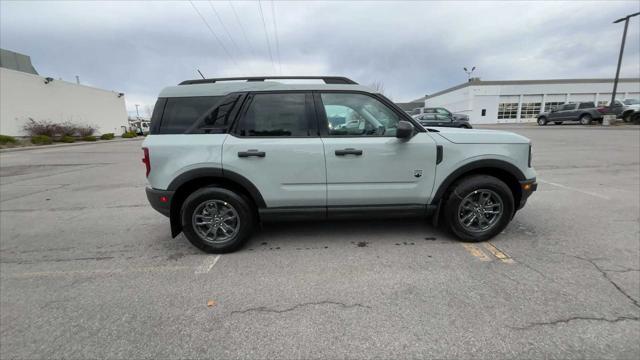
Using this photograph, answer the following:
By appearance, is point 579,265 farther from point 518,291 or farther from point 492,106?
point 492,106

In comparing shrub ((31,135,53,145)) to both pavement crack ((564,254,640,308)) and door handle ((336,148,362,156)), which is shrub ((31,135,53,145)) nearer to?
door handle ((336,148,362,156))

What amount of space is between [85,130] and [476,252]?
35012 millimetres

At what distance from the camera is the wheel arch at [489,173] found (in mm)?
3281

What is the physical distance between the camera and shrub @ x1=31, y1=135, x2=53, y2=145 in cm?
2095

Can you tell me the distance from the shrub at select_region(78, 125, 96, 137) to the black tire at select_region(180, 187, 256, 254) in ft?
105

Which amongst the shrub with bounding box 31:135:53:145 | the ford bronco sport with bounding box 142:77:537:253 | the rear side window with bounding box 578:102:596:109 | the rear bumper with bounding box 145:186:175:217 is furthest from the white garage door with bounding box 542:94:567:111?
the shrub with bounding box 31:135:53:145

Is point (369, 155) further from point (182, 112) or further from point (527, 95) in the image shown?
point (527, 95)

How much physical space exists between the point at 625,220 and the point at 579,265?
Result: 6.75 ft

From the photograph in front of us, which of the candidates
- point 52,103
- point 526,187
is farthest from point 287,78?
point 52,103

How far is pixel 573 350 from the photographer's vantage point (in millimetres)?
1867

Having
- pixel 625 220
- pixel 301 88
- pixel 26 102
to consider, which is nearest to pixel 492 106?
pixel 625 220

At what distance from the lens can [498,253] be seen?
10.4 feet

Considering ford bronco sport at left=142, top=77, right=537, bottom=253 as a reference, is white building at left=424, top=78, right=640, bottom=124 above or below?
above

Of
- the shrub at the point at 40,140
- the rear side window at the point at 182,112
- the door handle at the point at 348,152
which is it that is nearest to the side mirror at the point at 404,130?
the door handle at the point at 348,152
